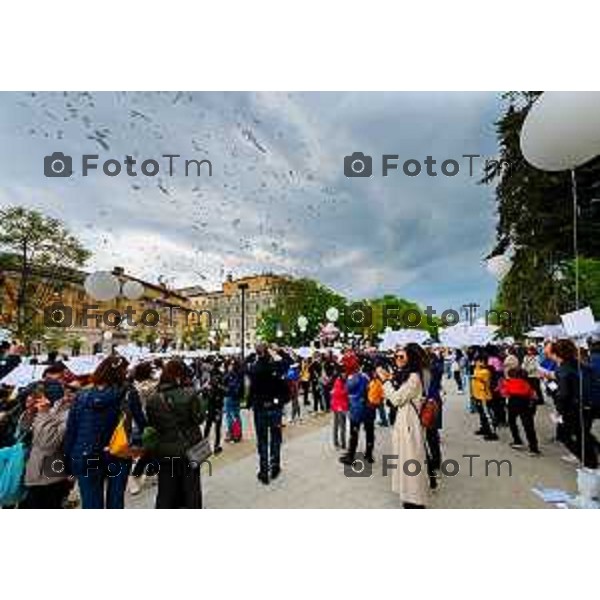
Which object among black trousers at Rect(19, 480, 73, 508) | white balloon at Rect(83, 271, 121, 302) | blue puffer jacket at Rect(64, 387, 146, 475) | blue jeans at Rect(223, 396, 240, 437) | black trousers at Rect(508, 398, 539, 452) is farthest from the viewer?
white balloon at Rect(83, 271, 121, 302)

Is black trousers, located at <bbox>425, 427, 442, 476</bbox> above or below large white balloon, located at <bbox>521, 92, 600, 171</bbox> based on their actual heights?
below

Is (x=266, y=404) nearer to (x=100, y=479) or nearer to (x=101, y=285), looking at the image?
(x=100, y=479)

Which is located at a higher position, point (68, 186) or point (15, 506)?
point (68, 186)

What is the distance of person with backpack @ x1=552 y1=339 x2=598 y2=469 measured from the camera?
5.78m

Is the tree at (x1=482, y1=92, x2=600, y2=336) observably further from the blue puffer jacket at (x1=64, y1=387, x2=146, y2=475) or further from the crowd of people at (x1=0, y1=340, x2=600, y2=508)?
the blue puffer jacket at (x1=64, y1=387, x2=146, y2=475)

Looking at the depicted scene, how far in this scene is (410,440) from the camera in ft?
16.4

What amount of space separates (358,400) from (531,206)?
508 centimetres

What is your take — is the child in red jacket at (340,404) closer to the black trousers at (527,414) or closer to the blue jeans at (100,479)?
the black trousers at (527,414)

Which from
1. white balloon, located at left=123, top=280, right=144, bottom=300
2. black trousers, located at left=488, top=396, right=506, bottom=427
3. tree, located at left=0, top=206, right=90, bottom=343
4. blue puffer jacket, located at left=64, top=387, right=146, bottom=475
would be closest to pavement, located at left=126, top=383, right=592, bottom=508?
black trousers, located at left=488, top=396, right=506, bottom=427

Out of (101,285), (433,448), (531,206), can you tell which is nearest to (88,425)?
(433,448)

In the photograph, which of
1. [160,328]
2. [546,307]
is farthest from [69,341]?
[160,328]
